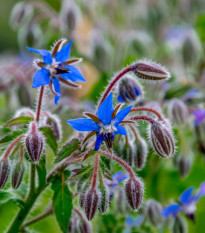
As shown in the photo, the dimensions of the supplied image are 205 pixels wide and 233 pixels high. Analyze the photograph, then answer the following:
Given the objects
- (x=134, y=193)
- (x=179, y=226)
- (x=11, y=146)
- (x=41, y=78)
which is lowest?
(x=179, y=226)

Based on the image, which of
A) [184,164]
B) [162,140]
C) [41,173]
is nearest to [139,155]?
[162,140]

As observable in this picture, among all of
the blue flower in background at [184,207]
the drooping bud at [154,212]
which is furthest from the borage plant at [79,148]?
the blue flower in background at [184,207]

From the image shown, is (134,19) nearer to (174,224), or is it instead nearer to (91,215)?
(174,224)

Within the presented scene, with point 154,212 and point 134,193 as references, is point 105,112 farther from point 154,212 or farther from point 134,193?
point 154,212

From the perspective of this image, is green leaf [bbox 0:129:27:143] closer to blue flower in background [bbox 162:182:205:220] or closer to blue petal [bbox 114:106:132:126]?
blue petal [bbox 114:106:132:126]

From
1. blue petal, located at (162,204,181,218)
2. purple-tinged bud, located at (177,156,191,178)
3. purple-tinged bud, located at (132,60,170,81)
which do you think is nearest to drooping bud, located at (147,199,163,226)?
blue petal, located at (162,204,181,218)

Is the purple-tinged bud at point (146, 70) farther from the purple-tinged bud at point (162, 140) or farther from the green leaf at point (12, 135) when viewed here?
the green leaf at point (12, 135)
